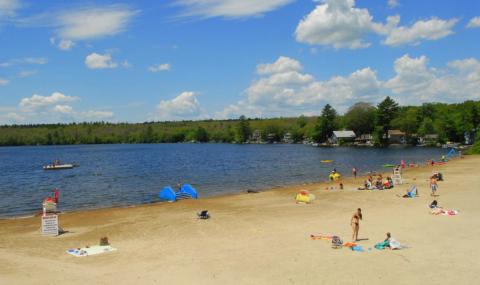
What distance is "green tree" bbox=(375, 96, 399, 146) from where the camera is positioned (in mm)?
151125

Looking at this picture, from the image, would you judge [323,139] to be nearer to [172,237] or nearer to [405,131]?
[405,131]

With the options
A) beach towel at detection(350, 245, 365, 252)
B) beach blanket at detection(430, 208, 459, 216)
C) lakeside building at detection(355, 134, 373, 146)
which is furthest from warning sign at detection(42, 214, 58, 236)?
lakeside building at detection(355, 134, 373, 146)

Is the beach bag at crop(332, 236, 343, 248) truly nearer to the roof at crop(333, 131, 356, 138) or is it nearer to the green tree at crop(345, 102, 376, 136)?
the roof at crop(333, 131, 356, 138)

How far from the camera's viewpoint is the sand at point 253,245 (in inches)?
637

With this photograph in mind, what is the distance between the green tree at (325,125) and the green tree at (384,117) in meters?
23.6

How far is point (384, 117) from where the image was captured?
151625 mm

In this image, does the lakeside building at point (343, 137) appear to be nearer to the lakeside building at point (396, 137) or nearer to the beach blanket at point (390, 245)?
the lakeside building at point (396, 137)

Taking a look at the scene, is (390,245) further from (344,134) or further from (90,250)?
(344,134)

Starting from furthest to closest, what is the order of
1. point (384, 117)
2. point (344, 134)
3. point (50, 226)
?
point (344, 134) < point (384, 117) < point (50, 226)

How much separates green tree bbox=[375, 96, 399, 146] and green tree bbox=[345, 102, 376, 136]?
14367 millimetres

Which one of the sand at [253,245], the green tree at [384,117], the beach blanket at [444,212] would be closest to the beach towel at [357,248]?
the sand at [253,245]

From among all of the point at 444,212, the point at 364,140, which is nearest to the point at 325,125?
the point at 364,140

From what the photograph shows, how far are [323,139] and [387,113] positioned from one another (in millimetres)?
29781

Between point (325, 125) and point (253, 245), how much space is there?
157451mm
